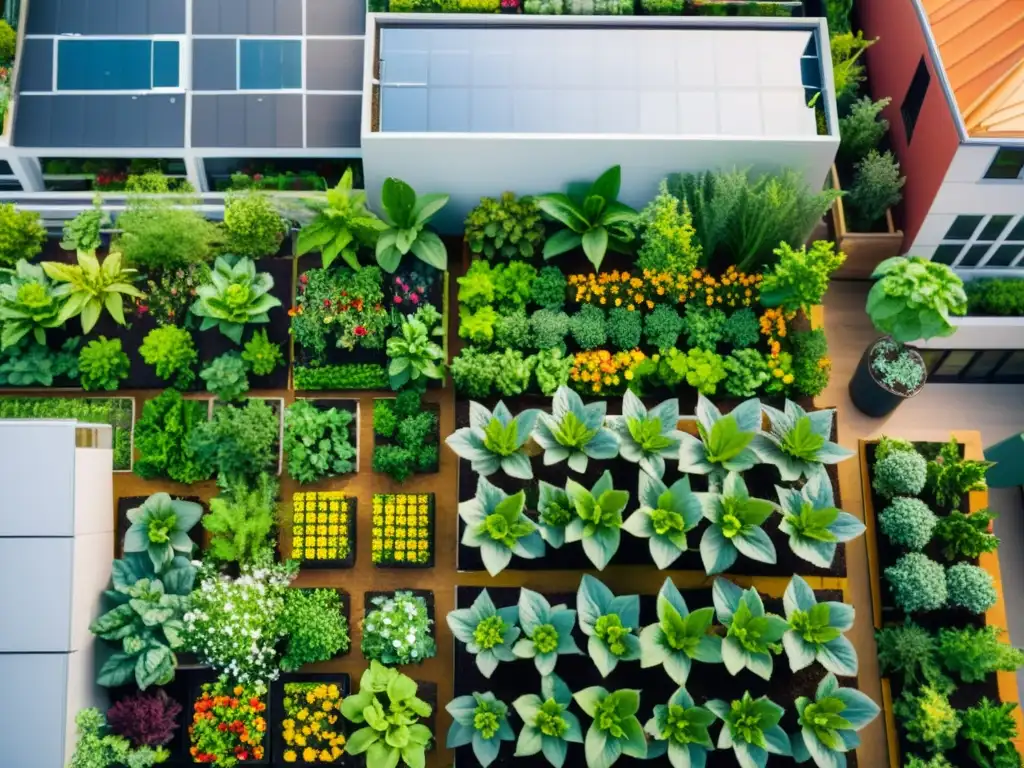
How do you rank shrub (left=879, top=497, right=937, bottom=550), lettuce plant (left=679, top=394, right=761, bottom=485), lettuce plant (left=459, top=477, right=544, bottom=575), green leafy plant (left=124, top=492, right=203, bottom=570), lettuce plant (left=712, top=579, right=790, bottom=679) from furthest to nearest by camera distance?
green leafy plant (left=124, top=492, right=203, bottom=570), shrub (left=879, top=497, right=937, bottom=550), lettuce plant (left=679, top=394, right=761, bottom=485), lettuce plant (left=459, top=477, right=544, bottom=575), lettuce plant (left=712, top=579, right=790, bottom=679)

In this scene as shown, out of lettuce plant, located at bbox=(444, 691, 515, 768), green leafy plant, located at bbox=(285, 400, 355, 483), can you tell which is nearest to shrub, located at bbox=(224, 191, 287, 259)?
green leafy plant, located at bbox=(285, 400, 355, 483)

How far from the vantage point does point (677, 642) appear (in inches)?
425

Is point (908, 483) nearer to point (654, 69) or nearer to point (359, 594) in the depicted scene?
point (654, 69)

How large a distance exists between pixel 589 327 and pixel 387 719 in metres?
5.81

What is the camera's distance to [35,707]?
11.1m

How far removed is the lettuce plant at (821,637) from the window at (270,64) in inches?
390

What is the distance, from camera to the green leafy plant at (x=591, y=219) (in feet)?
41.4

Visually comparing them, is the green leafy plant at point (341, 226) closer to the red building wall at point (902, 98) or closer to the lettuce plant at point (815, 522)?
the lettuce plant at point (815, 522)

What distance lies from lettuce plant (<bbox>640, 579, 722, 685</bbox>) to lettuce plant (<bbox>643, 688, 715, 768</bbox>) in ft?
0.89

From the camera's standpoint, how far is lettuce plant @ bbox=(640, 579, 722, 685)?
35.2 feet

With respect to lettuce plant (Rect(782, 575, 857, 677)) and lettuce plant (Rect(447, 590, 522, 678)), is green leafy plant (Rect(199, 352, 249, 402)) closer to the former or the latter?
lettuce plant (Rect(447, 590, 522, 678))

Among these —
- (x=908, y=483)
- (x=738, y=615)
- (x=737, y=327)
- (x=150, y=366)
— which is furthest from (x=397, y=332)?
(x=908, y=483)

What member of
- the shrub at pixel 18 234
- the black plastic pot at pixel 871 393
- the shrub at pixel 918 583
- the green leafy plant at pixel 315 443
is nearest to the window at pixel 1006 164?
the black plastic pot at pixel 871 393

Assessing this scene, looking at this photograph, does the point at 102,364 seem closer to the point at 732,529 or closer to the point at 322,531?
the point at 322,531
